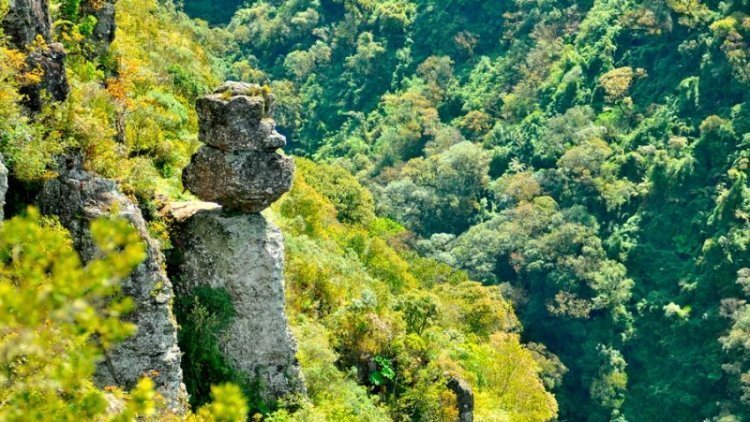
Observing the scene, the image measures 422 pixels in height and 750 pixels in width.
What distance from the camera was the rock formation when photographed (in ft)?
61.7

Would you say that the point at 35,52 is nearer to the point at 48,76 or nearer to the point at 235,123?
the point at 48,76

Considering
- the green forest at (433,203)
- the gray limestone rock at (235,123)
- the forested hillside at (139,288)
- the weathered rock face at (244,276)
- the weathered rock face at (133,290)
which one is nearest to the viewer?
the forested hillside at (139,288)

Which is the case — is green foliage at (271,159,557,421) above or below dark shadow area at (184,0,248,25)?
below

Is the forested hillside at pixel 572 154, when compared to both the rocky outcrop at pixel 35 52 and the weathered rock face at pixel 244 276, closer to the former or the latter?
the weathered rock face at pixel 244 276

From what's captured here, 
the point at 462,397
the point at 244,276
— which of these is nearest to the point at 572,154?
the point at 462,397

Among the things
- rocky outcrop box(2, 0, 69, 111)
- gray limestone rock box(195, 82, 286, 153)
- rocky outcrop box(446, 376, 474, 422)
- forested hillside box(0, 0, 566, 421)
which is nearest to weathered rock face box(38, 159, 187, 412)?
forested hillside box(0, 0, 566, 421)

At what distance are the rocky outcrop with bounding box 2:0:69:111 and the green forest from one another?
24 cm

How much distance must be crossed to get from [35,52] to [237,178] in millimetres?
5066

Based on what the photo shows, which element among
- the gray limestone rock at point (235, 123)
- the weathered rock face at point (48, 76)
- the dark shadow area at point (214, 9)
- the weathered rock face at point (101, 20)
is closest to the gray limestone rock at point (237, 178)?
the gray limestone rock at point (235, 123)

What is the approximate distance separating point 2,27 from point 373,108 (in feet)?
293

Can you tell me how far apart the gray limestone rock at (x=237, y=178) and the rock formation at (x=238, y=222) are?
0.02 meters

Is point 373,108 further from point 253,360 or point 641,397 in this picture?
point 253,360

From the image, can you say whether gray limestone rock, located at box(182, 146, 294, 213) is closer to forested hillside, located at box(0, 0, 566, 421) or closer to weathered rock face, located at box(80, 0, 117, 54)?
forested hillside, located at box(0, 0, 566, 421)

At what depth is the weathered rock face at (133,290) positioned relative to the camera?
49.5 feet
